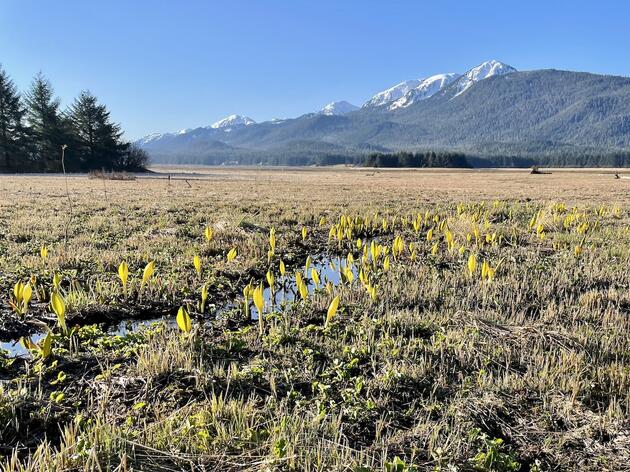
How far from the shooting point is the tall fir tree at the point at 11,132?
4572 centimetres

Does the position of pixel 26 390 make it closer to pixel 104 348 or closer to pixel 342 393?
pixel 104 348

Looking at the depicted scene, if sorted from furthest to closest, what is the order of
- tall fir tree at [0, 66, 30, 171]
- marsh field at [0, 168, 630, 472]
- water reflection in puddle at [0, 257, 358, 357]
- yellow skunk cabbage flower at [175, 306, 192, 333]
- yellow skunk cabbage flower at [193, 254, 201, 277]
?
1. tall fir tree at [0, 66, 30, 171]
2. yellow skunk cabbage flower at [193, 254, 201, 277]
3. water reflection in puddle at [0, 257, 358, 357]
4. yellow skunk cabbage flower at [175, 306, 192, 333]
5. marsh field at [0, 168, 630, 472]

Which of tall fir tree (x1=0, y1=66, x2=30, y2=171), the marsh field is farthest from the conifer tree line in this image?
the marsh field

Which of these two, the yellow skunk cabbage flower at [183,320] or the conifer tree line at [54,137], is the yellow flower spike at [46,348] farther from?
the conifer tree line at [54,137]

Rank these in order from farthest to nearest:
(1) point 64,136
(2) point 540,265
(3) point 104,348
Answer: (1) point 64,136 → (2) point 540,265 → (3) point 104,348

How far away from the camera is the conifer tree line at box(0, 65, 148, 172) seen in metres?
46.3

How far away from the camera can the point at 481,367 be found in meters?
3.41

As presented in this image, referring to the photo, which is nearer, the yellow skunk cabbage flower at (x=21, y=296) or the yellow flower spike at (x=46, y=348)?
the yellow flower spike at (x=46, y=348)

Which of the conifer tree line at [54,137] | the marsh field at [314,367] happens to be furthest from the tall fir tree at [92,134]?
the marsh field at [314,367]

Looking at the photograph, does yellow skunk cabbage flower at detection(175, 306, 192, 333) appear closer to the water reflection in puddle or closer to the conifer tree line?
the water reflection in puddle

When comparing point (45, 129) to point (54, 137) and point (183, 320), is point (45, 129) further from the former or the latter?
point (183, 320)

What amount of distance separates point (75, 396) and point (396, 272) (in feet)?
14.8

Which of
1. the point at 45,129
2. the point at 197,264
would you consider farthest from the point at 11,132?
the point at 197,264

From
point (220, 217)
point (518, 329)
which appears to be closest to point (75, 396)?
point (518, 329)
